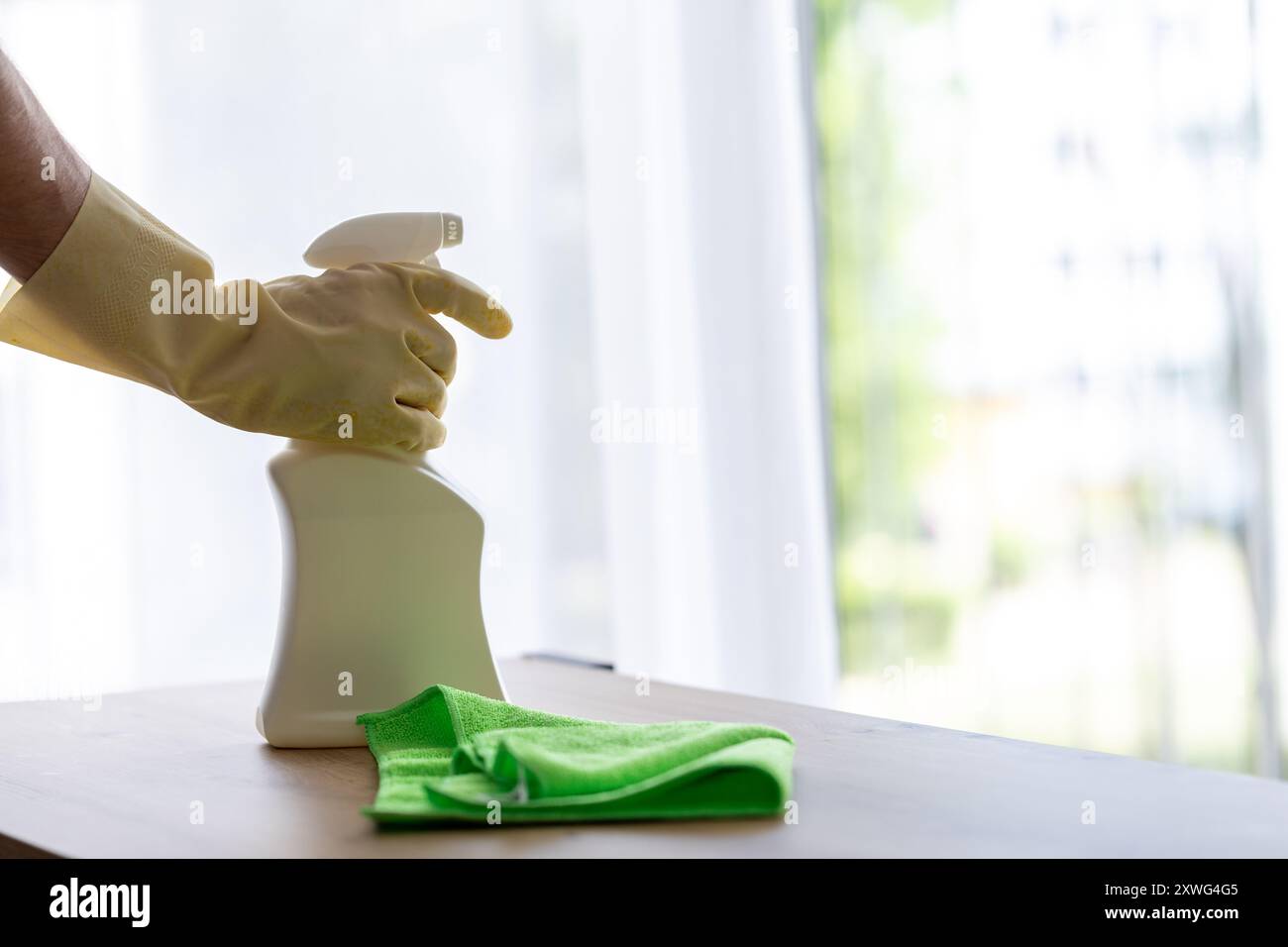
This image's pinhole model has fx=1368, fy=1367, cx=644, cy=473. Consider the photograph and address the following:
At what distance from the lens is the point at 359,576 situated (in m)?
0.93

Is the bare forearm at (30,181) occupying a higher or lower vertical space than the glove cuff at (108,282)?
higher

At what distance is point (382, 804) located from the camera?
69cm

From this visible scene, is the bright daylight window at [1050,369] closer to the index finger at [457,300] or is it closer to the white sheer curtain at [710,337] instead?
the white sheer curtain at [710,337]

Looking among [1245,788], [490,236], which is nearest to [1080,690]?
[490,236]

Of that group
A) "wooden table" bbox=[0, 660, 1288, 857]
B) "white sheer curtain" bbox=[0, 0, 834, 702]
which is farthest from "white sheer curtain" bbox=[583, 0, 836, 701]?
"wooden table" bbox=[0, 660, 1288, 857]

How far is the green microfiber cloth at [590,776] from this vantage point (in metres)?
0.69

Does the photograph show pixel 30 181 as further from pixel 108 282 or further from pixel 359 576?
pixel 359 576

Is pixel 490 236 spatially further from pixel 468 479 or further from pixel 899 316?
pixel 899 316

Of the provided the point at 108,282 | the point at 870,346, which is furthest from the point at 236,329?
the point at 870,346

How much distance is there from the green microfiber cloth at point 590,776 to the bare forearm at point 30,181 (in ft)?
1.29

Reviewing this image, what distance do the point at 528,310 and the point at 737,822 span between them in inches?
71.0

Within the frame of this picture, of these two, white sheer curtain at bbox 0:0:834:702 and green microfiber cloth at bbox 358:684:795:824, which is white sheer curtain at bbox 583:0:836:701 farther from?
green microfiber cloth at bbox 358:684:795:824

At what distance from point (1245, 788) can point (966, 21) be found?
65.4 inches

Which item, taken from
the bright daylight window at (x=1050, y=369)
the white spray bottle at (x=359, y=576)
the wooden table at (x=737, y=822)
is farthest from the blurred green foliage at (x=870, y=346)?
the white spray bottle at (x=359, y=576)
